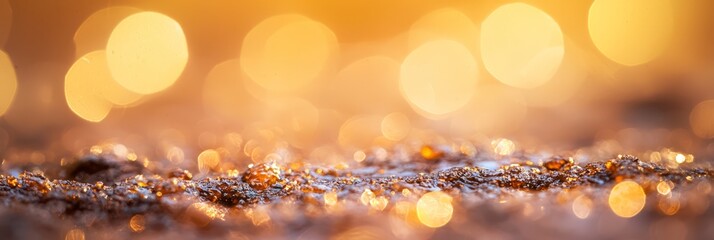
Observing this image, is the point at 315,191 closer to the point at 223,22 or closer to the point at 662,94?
the point at 662,94

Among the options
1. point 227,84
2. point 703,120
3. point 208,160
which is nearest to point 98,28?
point 227,84

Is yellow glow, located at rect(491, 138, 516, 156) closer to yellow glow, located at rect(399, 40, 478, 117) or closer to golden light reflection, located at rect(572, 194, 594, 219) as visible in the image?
golden light reflection, located at rect(572, 194, 594, 219)

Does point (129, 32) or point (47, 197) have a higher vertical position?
point (129, 32)

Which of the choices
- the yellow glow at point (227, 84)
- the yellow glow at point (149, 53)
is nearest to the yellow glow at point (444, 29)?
the yellow glow at point (227, 84)

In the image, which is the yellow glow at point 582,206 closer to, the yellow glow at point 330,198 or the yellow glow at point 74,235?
the yellow glow at point 330,198

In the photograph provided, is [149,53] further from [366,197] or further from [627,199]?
[627,199]

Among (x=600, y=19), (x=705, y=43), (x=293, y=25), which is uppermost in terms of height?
(x=293, y=25)

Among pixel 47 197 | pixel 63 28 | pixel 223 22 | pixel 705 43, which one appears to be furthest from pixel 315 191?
pixel 223 22
